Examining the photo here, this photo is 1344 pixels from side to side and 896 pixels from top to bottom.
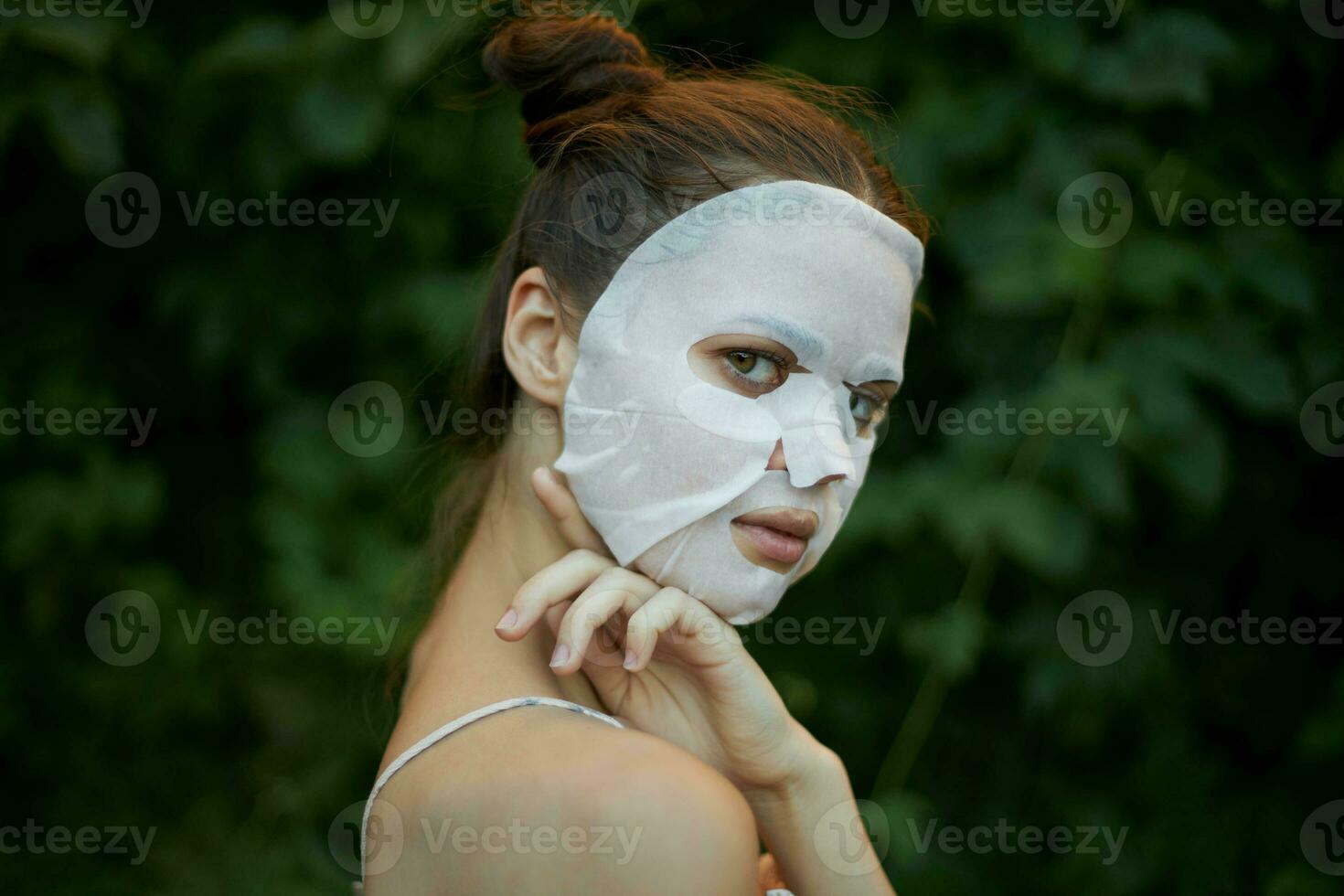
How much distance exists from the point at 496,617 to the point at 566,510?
16cm

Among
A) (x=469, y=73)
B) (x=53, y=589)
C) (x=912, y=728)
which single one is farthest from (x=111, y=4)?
(x=912, y=728)

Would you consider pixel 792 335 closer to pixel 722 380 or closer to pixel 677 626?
pixel 722 380

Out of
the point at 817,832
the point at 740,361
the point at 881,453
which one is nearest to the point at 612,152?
the point at 740,361

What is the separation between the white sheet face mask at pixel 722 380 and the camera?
4.37 ft

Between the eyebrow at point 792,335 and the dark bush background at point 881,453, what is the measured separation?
3.06 feet

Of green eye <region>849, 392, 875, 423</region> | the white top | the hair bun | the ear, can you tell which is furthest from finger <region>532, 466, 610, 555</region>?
the hair bun

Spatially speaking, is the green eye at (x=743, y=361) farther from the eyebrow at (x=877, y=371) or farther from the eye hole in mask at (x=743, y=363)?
the eyebrow at (x=877, y=371)

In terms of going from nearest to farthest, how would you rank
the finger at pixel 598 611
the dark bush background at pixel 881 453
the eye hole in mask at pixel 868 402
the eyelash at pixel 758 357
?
1. the finger at pixel 598 611
2. the eyelash at pixel 758 357
3. the eye hole in mask at pixel 868 402
4. the dark bush background at pixel 881 453

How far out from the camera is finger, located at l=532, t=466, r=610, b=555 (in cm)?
142

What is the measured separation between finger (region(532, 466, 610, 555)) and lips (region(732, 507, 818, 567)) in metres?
0.19

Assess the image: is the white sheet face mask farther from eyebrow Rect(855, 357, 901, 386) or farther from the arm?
the arm

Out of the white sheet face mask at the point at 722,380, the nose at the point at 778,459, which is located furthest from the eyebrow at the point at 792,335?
the nose at the point at 778,459

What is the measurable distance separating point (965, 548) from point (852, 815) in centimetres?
80

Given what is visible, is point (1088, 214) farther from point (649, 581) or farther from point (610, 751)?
point (610, 751)
